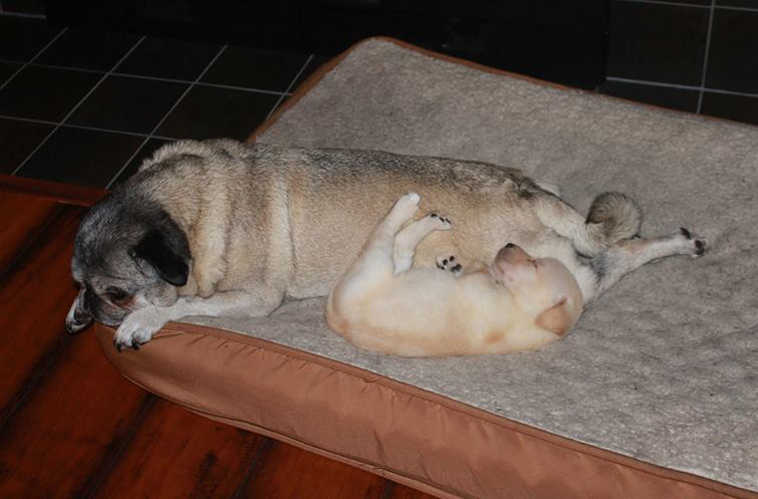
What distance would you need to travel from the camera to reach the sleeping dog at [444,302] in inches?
108

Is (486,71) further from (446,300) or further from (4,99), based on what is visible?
(4,99)

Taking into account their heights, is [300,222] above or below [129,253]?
below

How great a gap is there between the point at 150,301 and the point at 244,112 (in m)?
2.29

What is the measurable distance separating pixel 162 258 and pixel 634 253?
65.6 inches

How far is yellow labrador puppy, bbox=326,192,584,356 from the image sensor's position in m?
2.75

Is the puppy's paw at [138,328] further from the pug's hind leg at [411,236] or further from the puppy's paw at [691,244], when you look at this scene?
the puppy's paw at [691,244]

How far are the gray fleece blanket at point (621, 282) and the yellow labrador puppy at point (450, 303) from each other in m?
0.08

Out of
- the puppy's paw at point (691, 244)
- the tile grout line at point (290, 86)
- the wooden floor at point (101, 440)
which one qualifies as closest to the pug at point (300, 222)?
the puppy's paw at point (691, 244)

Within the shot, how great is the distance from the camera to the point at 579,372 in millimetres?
2828

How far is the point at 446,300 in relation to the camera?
2.80m

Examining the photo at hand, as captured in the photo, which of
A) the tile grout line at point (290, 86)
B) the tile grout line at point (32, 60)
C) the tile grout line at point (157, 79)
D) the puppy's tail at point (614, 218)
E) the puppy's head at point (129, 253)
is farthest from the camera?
the tile grout line at point (32, 60)

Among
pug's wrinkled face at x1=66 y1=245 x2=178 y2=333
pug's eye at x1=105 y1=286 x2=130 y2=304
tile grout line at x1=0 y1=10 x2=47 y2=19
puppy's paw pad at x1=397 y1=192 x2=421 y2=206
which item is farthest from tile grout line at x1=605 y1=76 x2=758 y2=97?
tile grout line at x1=0 y1=10 x2=47 y2=19

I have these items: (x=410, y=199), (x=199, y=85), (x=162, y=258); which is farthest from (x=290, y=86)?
(x=162, y=258)

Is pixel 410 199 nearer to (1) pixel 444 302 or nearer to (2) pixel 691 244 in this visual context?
(1) pixel 444 302
